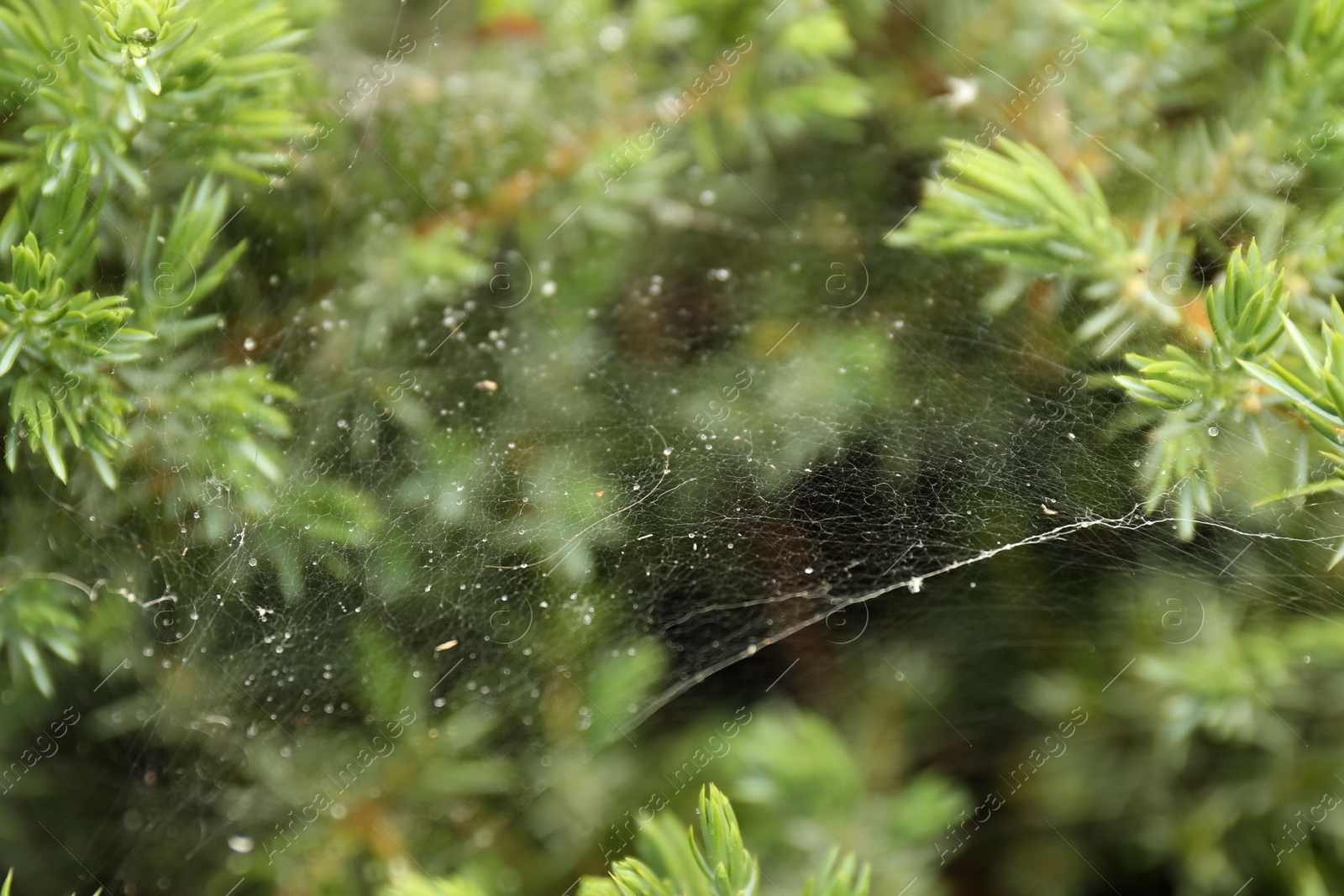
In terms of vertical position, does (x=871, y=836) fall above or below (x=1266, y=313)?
below

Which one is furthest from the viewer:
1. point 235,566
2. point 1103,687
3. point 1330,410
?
point 1103,687

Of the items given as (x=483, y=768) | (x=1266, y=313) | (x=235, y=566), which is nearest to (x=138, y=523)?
(x=235, y=566)

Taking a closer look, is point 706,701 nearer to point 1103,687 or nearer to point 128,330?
point 1103,687

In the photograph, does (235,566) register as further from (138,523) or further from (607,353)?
(607,353)

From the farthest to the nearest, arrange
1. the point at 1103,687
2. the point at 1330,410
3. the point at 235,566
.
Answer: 1. the point at 1103,687
2. the point at 235,566
3. the point at 1330,410

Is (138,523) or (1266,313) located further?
(138,523)

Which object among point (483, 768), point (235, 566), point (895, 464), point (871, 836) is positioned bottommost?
point (871, 836)

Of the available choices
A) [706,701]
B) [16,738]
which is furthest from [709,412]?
[16,738]
